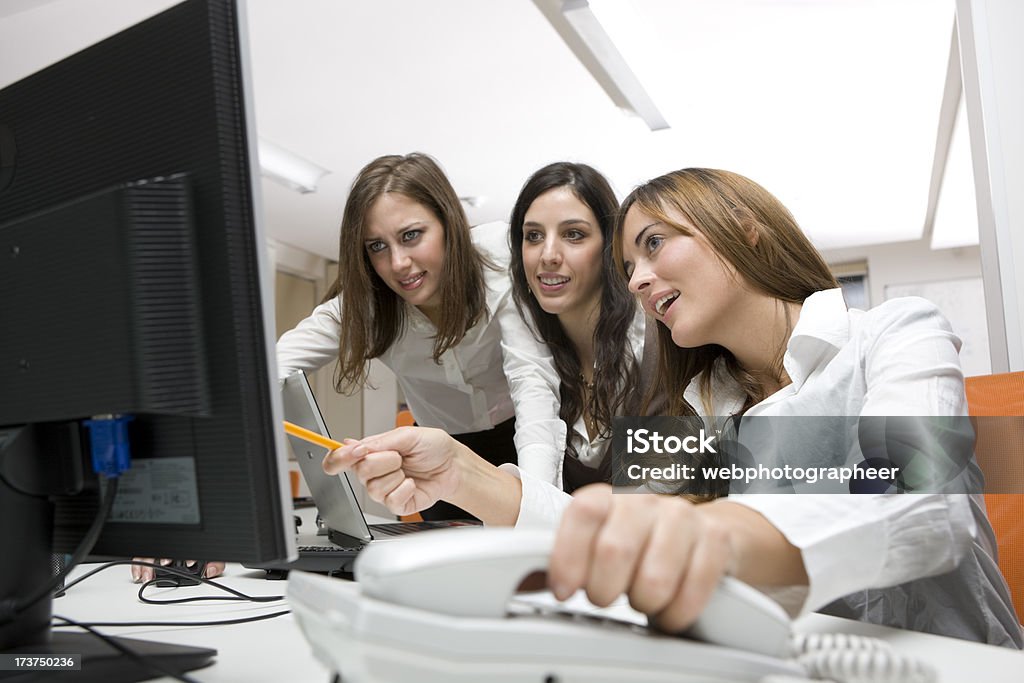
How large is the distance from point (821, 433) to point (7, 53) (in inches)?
142

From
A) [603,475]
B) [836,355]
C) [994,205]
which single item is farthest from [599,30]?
[836,355]

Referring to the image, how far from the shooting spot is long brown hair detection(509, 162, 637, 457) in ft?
5.37

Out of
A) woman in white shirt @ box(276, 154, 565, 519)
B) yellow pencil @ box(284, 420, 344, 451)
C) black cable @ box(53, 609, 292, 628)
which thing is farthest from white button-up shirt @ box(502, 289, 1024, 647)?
woman in white shirt @ box(276, 154, 565, 519)

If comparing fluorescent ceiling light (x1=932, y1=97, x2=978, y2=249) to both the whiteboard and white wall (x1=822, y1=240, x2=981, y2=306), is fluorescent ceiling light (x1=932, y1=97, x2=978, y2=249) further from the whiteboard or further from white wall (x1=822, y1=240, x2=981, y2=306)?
the whiteboard

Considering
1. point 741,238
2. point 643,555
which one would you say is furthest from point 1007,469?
point 643,555

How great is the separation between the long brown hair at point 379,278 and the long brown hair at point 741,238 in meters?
0.63

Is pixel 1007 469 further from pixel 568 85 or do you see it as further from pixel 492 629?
pixel 568 85

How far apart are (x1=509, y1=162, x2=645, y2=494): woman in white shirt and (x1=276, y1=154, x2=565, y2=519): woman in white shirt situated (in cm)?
8

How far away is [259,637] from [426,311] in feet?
4.34

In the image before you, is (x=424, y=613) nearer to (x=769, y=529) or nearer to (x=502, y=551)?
(x=502, y=551)

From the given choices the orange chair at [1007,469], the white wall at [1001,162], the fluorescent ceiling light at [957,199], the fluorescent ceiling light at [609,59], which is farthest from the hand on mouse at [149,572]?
the fluorescent ceiling light at [957,199]

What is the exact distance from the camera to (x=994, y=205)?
1704 mm

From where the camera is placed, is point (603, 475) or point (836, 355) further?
point (603, 475)

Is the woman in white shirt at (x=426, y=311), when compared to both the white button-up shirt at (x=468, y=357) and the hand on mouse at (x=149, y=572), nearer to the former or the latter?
the white button-up shirt at (x=468, y=357)
